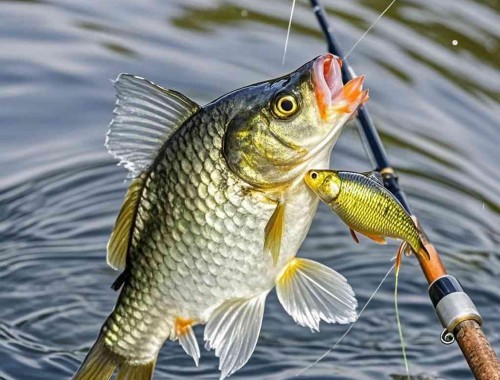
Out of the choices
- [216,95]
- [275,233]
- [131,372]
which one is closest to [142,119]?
[275,233]

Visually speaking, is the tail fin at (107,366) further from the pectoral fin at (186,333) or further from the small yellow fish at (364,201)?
the small yellow fish at (364,201)

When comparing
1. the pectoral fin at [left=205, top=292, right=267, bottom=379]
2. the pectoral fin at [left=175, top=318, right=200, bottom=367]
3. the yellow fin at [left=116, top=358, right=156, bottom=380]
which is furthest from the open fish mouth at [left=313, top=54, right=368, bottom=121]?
the yellow fin at [left=116, top=358, right=156, bottom=380]

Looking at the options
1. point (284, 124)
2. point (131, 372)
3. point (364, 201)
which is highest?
point (284, 124)

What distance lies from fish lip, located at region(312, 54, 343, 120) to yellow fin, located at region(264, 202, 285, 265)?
11.3 inches

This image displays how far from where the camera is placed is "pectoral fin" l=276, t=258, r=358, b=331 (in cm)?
366

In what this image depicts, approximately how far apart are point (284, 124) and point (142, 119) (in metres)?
0.41

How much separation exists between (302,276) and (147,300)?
0.43 m

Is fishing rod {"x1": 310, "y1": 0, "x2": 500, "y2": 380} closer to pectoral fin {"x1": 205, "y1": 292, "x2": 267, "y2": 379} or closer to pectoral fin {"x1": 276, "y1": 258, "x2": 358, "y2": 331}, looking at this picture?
pectoral fin {"x1": 276, "y1": 258, "x2": 358, "y2": 331}

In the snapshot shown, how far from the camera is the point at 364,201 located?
343 centimetres

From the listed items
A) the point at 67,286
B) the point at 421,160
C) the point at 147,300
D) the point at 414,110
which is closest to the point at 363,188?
the point at 147,300

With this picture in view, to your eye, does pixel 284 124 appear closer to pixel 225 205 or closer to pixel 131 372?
pixel 225 205

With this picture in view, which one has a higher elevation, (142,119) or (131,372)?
(142,119)

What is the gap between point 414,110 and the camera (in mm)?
7027

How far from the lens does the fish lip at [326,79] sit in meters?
3.43
